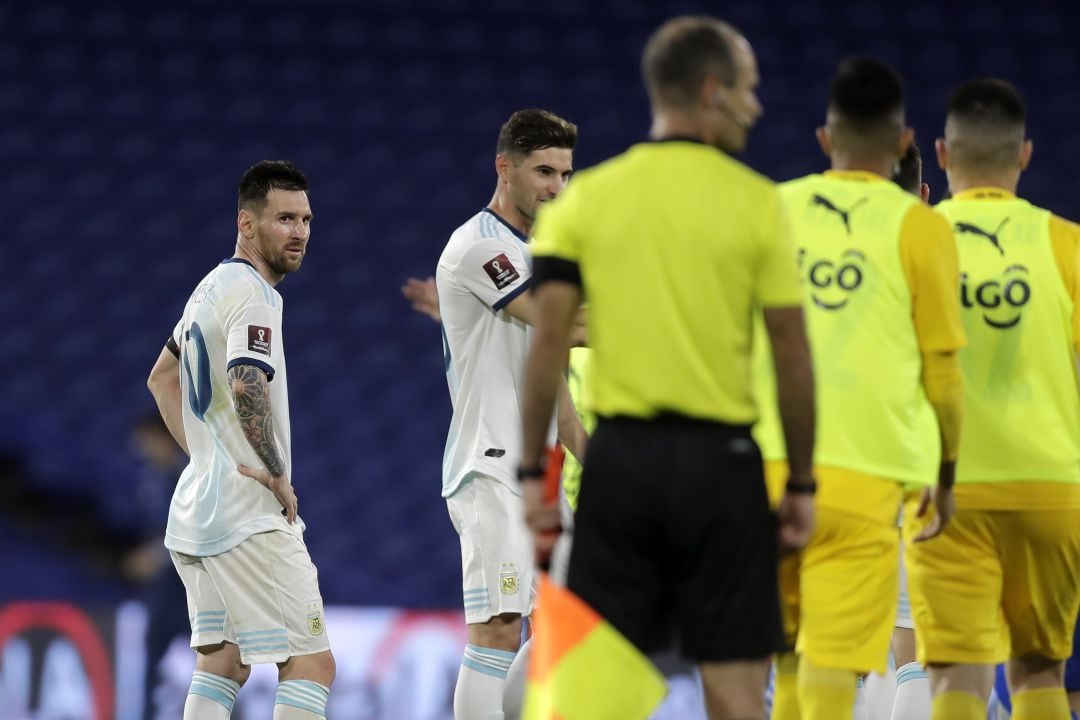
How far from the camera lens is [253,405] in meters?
4.17

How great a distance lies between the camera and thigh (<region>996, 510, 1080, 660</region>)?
3719mm

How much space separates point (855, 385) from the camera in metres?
3.28

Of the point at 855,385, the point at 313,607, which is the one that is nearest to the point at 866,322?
the point at 855,385

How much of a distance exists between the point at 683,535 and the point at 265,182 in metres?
2.22

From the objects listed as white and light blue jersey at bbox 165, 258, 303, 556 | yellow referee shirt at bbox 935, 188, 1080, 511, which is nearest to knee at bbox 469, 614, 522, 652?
white and light blue jersey at bbox 165, 258, 303, 556

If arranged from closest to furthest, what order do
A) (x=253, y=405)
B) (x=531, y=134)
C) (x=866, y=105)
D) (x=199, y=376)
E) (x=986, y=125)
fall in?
(x=866, y=105)
(x=986, y=125)
(x=253, y=405)
(x=199, y=376)
(x=531, y=134)

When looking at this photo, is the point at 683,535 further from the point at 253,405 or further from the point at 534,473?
the point at 253,405

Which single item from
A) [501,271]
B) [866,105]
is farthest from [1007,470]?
[501,271]

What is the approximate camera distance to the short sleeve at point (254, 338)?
4188 mm

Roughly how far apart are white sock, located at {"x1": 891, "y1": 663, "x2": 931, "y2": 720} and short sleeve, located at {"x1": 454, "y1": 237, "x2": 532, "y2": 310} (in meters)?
1.58

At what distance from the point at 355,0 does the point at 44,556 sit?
3.74 m

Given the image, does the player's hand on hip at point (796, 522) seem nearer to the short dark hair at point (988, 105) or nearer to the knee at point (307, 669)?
the short dark hair at point (988, 105)

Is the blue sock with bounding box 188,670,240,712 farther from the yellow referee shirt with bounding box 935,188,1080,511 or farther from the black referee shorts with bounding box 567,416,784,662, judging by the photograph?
the yellow referee shirt with bounding box 935,188,1080,511

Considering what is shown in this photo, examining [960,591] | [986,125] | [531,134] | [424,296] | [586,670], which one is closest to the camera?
[586,670]
